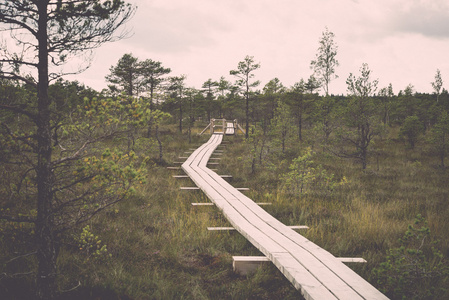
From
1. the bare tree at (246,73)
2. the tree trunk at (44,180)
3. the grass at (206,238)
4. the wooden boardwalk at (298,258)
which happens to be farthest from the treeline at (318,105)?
the tree trunk at (44,180)

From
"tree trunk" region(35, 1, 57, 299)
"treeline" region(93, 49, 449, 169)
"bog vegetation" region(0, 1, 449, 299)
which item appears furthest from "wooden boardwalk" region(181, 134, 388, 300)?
"treeline" region(93, 49, 449, 169)

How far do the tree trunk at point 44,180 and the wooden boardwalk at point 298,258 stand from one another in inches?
109


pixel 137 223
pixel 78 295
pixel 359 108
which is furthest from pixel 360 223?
pixel 359 108

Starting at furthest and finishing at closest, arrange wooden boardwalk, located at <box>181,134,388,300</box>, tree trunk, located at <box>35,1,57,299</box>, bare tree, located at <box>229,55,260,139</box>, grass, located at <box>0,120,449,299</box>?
bare tree, located at <box>229,55,260,139</box> → grass, located at <box>0,120,449,299</box> → wooden boardwalk, located at <box>181,134,388,300</box> → tree trunk, located at <box>35,1,57,299</box>

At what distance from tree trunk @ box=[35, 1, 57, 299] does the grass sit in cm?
42

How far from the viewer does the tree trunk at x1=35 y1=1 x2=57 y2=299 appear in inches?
107

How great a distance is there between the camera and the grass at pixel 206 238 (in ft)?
11.6

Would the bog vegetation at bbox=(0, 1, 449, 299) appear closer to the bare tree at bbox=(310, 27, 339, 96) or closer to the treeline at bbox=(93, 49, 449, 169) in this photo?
the treeline at bbox=(93, 49, 449, 169)

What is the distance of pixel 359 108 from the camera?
11.7 metres

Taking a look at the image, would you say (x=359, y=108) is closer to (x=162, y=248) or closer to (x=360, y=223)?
(x=360, y=223)

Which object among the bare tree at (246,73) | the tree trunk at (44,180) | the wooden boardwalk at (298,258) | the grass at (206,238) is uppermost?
the bare tree at (246,73)

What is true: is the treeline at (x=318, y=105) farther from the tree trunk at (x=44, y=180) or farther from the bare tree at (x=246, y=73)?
the tree trunk at (x=44, y=180)

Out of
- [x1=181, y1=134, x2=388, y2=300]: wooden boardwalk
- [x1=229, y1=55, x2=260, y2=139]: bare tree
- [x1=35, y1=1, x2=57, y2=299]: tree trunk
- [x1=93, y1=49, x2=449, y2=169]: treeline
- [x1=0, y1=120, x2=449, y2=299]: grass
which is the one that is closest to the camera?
[x1=35, y1=1, x2=57, y2=299]: tree trunk

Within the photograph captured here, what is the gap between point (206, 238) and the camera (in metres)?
4.97
